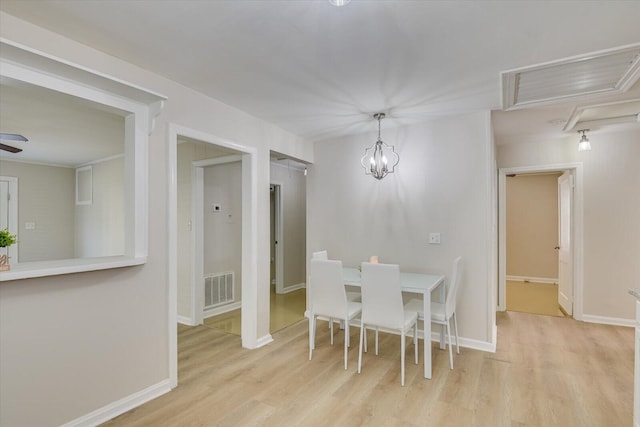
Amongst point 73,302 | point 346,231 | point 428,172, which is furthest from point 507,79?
point 73,302

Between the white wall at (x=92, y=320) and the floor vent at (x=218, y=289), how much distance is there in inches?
72.0

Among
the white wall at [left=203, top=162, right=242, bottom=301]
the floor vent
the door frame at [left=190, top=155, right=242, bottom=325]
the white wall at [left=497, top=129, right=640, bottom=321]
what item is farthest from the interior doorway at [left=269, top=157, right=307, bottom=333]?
the white wall at [left=497, top=129, right=640, bottom=321]

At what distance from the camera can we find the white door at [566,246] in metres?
4.35

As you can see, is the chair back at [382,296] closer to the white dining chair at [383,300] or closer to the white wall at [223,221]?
the white dining chair at [383,300]

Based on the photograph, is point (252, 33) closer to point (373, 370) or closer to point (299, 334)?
point (373, 370)

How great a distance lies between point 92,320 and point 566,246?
5.67m

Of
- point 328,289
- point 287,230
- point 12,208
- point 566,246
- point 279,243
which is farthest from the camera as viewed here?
point 287,230

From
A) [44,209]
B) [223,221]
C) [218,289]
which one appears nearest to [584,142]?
[223,221]

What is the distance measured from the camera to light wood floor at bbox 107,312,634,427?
6.97 ft

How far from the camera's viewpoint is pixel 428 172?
141 inches

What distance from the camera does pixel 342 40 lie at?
1.94m

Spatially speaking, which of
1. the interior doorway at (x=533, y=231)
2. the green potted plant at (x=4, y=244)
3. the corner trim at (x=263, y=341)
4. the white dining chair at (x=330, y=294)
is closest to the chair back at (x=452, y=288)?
the white dining chair at (x=330, y=294)

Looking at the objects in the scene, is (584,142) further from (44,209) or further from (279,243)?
(44,209)

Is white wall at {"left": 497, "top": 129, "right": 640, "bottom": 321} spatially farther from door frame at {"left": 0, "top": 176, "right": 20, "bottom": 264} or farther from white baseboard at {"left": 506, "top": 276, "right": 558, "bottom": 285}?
door frame at {"left": 0, "top": 176, "right": 20, "bottom": 264}
